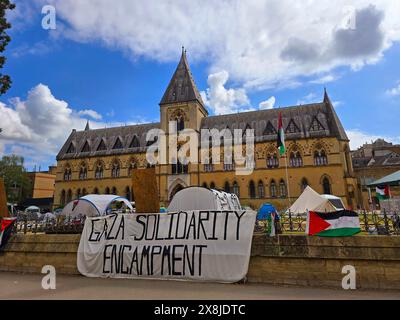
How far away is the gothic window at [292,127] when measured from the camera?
35.7 meters

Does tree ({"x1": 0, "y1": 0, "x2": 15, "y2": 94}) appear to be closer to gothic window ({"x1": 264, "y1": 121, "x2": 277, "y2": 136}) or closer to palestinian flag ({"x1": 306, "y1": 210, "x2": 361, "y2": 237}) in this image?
palestinian flag ({"x1": 306, "y1": 210, "x2": 361, "y2": 237})

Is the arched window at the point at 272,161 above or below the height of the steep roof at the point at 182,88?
below

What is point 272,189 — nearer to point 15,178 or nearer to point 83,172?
point 83,172

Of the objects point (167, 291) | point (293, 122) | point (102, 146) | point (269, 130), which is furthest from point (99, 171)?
point (167, 291)

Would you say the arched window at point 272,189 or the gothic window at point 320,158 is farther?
the arched window at point 272,189

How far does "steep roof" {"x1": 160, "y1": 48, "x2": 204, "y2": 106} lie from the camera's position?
40.3 meters

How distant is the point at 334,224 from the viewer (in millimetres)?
9023

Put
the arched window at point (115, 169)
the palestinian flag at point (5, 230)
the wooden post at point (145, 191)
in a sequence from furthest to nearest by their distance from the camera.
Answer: the arched window at point (115, 169)
the palestinian flag at point (5, 230)
the wooden post at point (145, 191)

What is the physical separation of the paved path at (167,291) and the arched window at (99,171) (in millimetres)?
35361

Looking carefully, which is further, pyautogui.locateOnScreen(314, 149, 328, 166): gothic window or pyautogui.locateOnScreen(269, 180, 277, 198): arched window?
pyautogui.locateOnScreen(269, 180, 277, 198): arched window

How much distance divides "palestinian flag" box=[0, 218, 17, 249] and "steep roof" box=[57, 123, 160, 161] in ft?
95.3

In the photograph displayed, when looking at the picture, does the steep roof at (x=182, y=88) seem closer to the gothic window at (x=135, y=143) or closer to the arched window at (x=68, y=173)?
the gothic window at (x=135, y=143)

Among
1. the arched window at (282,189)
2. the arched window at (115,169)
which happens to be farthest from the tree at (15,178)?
the arched window at (282,189)

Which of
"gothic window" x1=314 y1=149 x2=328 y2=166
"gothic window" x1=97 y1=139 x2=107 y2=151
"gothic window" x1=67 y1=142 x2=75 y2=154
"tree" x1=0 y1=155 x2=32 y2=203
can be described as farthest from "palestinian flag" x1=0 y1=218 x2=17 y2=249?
"tree" x1=0 y1=155 x2=32 y2=203
